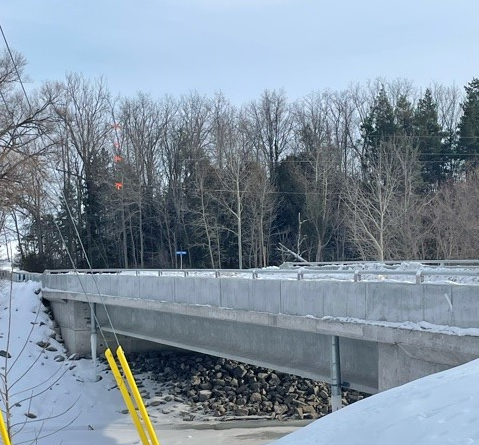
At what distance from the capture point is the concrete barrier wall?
10664 millimetres

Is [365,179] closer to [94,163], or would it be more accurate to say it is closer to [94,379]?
[94,163]

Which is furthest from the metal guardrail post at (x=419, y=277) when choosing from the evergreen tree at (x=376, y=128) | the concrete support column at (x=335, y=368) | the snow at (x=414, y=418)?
the evergreen tree at (x=376, y=128)

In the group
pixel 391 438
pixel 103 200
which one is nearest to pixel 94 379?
pixel 391 438

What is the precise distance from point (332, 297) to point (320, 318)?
564mm

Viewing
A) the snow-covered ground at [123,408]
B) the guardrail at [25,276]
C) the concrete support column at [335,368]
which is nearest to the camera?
the snow-covered ground at [123,408]

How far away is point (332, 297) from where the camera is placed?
13547mm

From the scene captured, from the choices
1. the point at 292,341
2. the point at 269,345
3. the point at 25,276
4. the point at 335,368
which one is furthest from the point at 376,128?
the point at 335,368

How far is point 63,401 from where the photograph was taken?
2419 centimetres

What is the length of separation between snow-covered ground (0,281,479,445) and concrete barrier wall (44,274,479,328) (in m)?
2.74

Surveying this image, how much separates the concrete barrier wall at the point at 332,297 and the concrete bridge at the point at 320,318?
0.02 metres

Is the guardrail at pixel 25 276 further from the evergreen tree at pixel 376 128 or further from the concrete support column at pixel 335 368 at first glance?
the evergreen tree at pixel 376 128

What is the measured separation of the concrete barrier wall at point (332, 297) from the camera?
1066 cm

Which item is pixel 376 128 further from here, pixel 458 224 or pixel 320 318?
pixel 320 318

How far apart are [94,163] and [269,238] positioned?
46.4 feet
